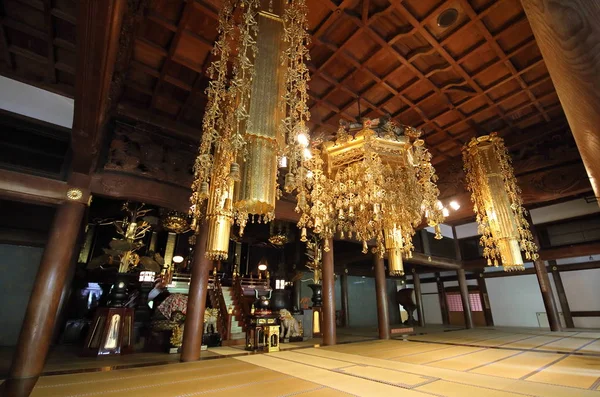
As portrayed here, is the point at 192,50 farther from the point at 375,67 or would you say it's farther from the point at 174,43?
the point at 375,67

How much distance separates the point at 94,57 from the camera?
79.3 inches

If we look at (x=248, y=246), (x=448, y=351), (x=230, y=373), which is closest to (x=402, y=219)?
(x=448, y=351)

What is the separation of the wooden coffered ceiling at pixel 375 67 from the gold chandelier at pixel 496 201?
0.56m

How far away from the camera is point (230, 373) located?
3145 millimetres

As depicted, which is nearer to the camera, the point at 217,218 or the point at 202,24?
the point at 217,218

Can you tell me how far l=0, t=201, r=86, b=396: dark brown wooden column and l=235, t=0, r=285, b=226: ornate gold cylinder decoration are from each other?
3032 millimetres

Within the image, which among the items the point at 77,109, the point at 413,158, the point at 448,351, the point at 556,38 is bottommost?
the point at 448,351

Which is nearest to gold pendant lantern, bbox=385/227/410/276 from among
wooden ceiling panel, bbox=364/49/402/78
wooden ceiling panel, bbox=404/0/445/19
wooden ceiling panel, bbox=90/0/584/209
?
wooden ceiling panel, bbox=90/0/584/209

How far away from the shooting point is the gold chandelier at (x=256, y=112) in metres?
1.99

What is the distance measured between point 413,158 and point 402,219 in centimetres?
105

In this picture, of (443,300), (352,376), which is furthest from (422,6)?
(443,300)

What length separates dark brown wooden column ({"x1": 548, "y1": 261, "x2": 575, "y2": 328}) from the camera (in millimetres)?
9156

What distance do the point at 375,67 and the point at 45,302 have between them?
5.58 metres

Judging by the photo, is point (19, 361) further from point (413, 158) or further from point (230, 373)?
point (413, 158)
